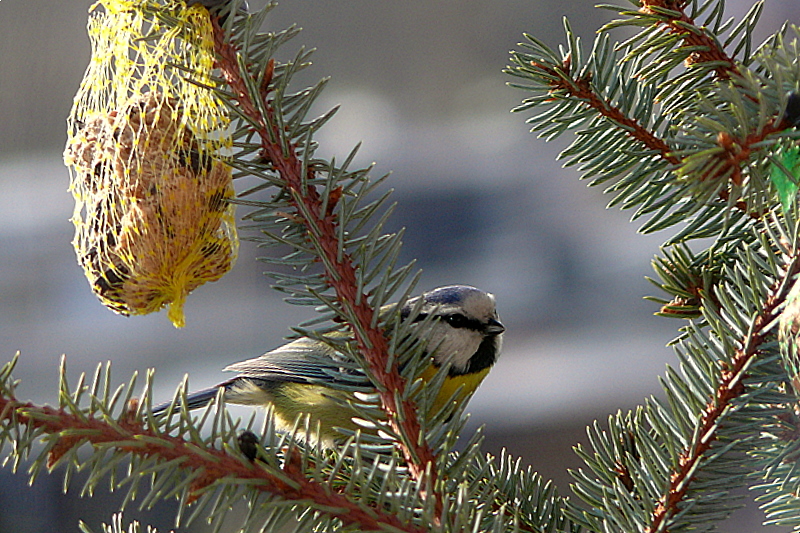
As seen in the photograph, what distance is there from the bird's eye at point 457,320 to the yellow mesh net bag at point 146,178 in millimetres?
282

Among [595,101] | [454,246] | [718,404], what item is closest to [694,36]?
[595,101]

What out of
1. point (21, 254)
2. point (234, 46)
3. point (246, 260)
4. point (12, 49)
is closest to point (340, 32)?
point (246, 260)

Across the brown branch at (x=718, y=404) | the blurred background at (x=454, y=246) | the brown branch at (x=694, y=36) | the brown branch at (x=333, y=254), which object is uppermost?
the blurred background at (x=454, y=246)

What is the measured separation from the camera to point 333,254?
276mm

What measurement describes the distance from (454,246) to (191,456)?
146 centimetres

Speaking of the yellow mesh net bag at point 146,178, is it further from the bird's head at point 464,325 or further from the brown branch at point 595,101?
the bird's head at point 464,325

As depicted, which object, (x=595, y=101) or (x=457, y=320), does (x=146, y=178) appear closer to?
(x=595, y=101)

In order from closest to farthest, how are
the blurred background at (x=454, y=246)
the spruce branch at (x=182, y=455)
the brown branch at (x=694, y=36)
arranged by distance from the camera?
the spruce branch at (x=182, y=455) → the brown branch at (x=694, y=36) → the blurred background at (x=454, y=246)

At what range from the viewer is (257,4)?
1.48m

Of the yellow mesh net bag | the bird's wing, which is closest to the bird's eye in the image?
the bird's wing

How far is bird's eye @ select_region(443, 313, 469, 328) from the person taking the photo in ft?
2.14

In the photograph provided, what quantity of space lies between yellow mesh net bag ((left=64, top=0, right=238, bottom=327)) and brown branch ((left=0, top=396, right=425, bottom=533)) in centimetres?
18

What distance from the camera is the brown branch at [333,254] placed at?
0.86ft

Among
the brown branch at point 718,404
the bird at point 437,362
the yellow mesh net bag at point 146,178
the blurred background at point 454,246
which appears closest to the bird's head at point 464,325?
the bird at point 437,362
